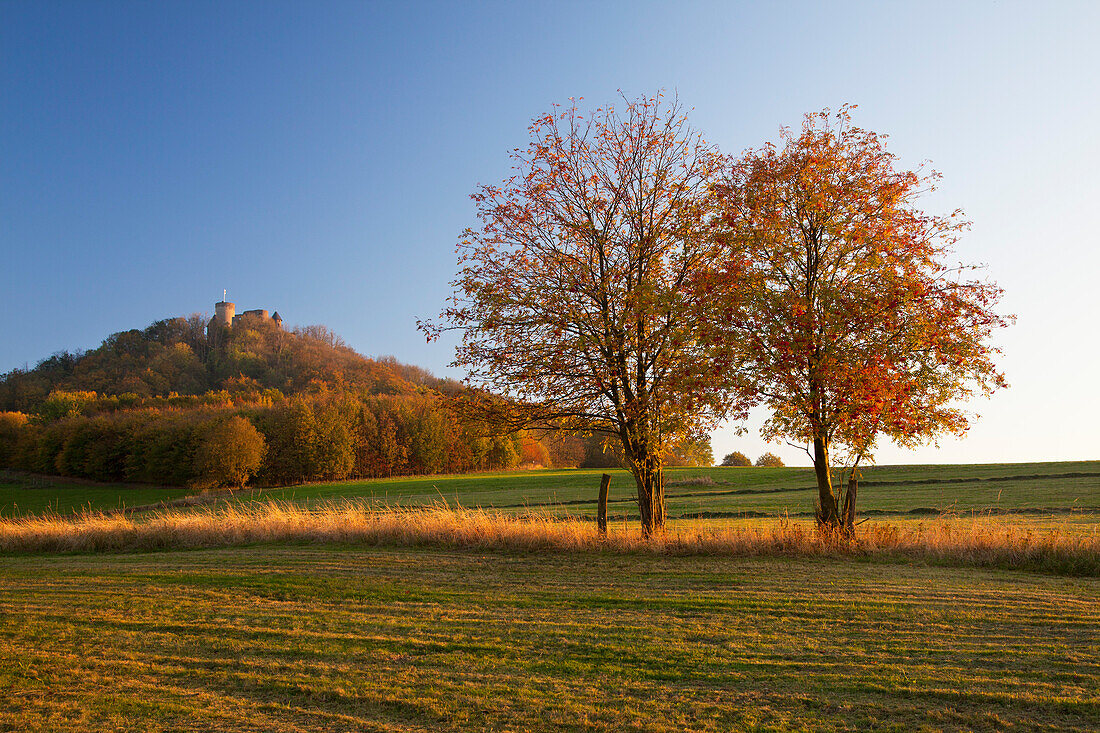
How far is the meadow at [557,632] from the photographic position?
199 inches

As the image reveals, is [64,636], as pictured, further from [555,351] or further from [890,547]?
[890,547]

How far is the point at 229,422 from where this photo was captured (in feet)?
210

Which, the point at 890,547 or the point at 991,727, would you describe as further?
the point at 890,547

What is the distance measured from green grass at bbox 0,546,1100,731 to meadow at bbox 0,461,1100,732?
3 cm

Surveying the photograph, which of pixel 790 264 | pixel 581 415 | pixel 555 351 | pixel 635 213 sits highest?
pixel 635 213

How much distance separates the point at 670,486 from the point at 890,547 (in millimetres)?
32968

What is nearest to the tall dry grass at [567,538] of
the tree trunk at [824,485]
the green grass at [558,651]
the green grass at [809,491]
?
the tree trunk at [824,485]

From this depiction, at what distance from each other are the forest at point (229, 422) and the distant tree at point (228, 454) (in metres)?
0.12

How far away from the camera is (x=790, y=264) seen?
1406 centimetres

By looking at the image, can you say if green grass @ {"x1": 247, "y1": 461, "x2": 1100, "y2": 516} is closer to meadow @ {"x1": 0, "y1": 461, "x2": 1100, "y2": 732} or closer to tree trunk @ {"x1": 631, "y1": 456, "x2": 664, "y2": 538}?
tree trunk @ {"x1": 631, "y1": 456, "x2": 664, "y2": 538}

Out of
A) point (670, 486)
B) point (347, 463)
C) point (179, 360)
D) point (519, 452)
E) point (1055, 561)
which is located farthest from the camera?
point (179, 360)

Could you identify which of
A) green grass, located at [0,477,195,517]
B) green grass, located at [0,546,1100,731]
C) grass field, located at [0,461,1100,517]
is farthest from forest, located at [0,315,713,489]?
green grass, located at [0,546,1100,731]

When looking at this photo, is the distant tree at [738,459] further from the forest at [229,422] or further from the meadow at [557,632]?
the meadow at [557,632]

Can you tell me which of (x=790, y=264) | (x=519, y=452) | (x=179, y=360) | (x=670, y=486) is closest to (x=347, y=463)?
(x=519, y=452)
